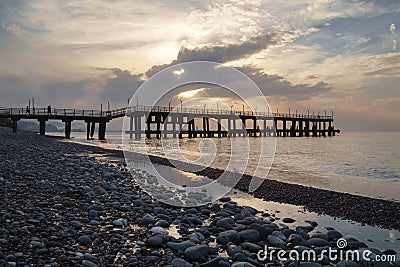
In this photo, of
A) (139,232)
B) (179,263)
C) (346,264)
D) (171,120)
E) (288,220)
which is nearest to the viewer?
(179,263)

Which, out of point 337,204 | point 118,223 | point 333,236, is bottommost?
point 337,204

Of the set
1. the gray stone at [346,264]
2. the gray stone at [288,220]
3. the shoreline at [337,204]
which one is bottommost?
the shoreline at [337,204]

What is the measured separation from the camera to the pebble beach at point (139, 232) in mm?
4203

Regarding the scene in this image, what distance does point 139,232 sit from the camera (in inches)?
212

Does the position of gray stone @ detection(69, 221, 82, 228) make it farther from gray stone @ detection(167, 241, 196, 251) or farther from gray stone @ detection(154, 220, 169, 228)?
gray stone @ detection(167, 241, 196, 251)

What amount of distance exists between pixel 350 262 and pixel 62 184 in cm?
690

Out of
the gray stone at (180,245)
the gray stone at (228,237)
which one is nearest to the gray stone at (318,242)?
the gray stone at (228,237)

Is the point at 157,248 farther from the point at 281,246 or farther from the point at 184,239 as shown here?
the point at 281,246

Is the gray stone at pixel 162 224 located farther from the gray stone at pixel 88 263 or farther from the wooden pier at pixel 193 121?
the wooden pier at pixel 193 121

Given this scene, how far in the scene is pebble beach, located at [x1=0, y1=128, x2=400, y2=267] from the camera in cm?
420

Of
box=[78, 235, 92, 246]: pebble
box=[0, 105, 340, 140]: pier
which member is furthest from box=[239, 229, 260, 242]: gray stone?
box=[0, 105, 340, 140]: pier

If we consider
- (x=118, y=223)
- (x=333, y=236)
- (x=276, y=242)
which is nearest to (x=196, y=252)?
(x=276, y=242)

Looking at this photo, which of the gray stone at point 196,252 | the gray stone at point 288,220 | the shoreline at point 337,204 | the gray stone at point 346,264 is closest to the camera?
the gray stone at point 346,264

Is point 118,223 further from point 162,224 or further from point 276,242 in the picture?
point 276,242
